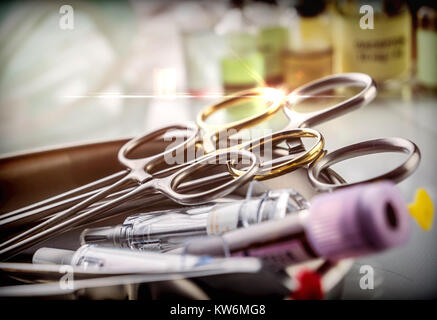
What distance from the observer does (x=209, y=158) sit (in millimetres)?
262

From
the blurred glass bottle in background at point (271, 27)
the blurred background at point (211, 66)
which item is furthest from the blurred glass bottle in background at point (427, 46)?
the blurred glass bottle in background at point (271, 27)

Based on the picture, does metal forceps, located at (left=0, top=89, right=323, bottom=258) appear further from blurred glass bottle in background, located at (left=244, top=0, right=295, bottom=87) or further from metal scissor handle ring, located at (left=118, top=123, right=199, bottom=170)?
blurred glass bottle in background, located at (left=244, top=0, right=295, bottom=87)

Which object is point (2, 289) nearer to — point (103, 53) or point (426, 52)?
point (103, 53)

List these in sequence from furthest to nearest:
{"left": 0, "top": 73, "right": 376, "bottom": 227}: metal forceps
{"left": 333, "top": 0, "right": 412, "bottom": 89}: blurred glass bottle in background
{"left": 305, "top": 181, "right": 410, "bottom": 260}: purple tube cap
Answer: {"left": 333, "top": 0, "right": 412, "bottom": 89}: blurred glass bottle in background, {"left": 0, "top": 73, "right": 376, "bottom": 227}: metal forceps, {"left": 305, "top": 181, "right": 410, "bottom": 260}: purple tube cap

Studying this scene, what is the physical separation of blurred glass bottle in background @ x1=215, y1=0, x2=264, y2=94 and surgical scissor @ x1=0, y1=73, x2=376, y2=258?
0.17 m

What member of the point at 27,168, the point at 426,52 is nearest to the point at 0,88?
the point at 27,168

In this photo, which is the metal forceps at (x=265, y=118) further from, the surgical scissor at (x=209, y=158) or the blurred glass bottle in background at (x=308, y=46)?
the blurred glass bottle in background at (x=308, y=46)

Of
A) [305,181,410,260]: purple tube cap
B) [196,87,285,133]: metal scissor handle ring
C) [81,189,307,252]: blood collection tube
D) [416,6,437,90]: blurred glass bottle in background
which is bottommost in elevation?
[81,189,307,252]: blood collection tube

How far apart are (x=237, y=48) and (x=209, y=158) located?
259mm

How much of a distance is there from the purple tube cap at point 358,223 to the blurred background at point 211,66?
60mm

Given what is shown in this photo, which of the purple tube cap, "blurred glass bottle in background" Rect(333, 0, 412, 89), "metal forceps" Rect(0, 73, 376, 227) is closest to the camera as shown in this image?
the purple tube cap

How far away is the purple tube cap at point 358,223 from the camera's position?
0.55 ft

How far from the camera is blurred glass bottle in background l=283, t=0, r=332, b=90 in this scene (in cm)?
47

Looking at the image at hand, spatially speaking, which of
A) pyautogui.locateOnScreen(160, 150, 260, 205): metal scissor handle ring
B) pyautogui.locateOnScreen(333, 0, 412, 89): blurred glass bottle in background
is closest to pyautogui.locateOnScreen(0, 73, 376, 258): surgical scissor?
pyautogui.locateOnScreen(160, 150, 260, 205): metal scissor handle ring
